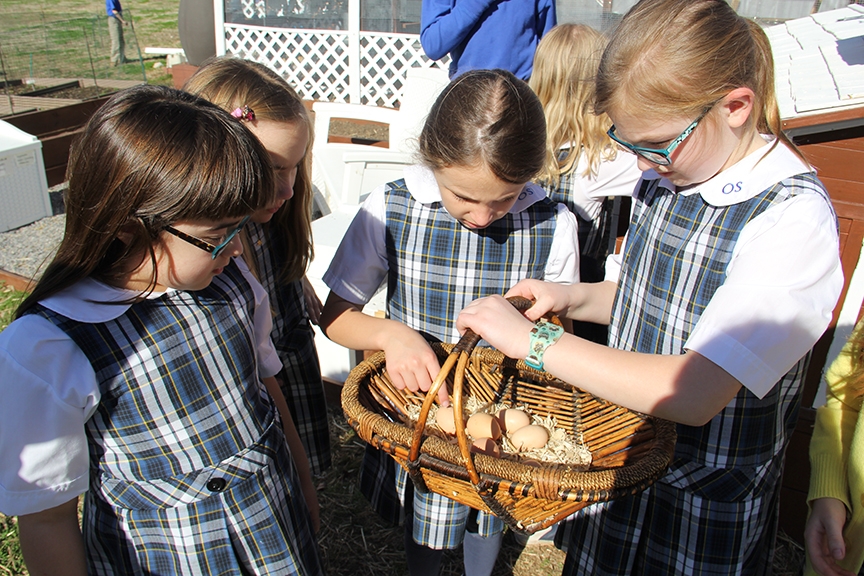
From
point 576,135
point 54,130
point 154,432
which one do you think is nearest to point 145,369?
point 154,432

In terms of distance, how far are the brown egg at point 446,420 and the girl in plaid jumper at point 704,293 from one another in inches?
Answer: 12.4

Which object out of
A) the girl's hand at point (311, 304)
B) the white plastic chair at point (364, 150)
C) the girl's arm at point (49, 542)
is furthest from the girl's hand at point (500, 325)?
the white plastic chair at point (364, 150)

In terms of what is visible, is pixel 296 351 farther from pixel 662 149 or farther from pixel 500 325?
pixel 662 149

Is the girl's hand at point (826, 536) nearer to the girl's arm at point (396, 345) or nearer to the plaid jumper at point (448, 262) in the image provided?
the plaid jumper at point (448, 262)

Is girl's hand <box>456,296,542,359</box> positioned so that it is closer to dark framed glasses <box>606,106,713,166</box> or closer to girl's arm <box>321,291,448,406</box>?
girl's arm <box>321,291,448,406</box>

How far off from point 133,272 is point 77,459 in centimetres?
38

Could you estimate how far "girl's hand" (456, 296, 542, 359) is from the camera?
1.32 metres

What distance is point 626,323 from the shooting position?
1702 millimetres

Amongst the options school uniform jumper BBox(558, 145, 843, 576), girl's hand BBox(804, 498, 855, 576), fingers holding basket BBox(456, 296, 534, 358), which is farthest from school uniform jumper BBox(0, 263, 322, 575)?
girl's hand BBox(804, 498, 855, 576)

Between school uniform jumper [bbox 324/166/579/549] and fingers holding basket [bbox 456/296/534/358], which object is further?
school uniform jumper [bbox 324/166/579/549]

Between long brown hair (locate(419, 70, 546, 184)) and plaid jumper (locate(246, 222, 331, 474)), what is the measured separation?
63cm

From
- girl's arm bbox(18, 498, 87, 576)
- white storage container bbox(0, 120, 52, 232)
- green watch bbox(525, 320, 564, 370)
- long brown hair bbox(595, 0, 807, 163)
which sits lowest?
white storage container bbox(0, 120, 52, 232)

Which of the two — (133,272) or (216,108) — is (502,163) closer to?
(216,108)

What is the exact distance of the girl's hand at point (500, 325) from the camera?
1316mm
